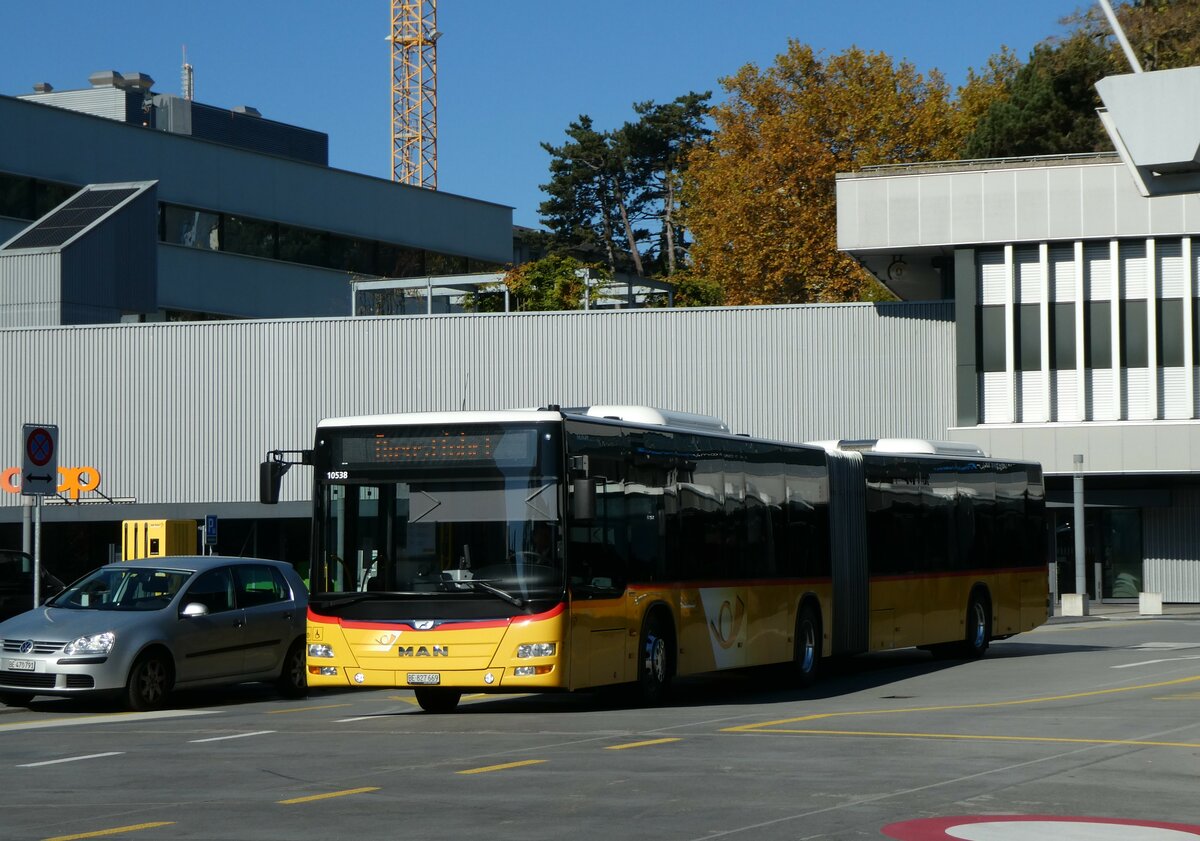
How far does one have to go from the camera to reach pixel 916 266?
A: 4750cm

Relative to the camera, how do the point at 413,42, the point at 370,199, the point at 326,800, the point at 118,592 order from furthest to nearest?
1. the point at 413,42
2. the point at 370,199
3. the point at 118,592
4. the point at 326,800

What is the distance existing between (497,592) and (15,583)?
32.3 feet

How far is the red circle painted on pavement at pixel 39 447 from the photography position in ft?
68.0

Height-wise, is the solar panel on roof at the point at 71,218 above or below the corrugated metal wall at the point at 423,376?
above

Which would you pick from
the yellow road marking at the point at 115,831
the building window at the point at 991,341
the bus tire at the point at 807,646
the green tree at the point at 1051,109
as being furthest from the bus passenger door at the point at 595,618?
the green tree at the point at 1051,109

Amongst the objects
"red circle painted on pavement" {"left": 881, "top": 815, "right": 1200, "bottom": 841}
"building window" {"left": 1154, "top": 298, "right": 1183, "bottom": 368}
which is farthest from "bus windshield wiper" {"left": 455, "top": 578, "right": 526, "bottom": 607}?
"building window" {"left": 1154, "top": 298, "right": 1183, "bottom": 368}

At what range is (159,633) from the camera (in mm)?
18156

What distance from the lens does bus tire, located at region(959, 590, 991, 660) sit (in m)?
25.6

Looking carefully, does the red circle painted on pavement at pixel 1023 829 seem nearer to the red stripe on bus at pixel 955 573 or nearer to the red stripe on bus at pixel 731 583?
the red stripe on bus at pixel 731 583

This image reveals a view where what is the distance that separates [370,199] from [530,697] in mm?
49165

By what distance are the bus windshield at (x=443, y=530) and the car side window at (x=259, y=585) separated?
10.5ft

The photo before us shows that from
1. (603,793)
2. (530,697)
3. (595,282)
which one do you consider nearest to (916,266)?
(595,282)

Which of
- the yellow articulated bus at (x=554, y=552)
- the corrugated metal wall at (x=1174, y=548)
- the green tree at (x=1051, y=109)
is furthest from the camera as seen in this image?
the green tree at (x=1051, y=109)

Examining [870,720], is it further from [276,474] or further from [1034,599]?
[1034,599]
